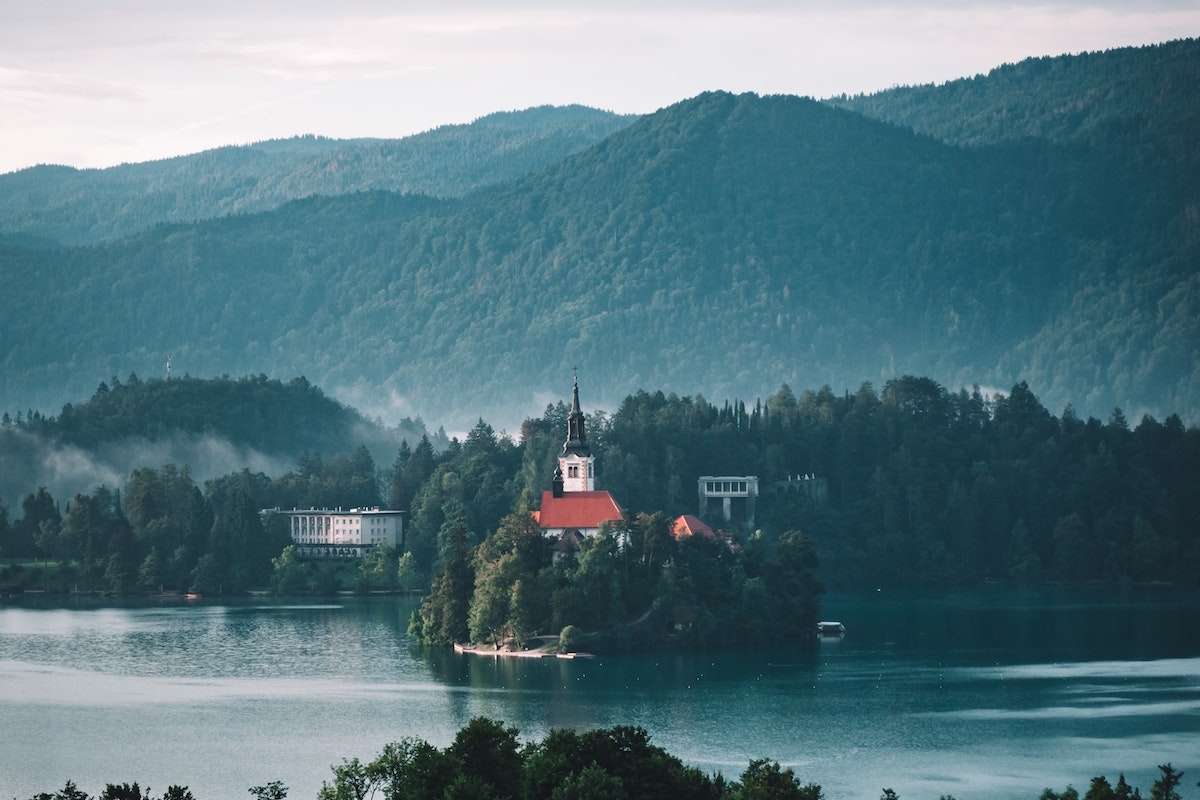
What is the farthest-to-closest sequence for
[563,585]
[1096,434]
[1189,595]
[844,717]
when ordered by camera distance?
[1096,434]
[1189,595]
[563,585]
[844,717]

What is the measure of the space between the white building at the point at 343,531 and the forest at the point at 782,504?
1.93 meters

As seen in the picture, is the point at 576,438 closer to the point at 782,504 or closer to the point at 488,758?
the point at 782,504

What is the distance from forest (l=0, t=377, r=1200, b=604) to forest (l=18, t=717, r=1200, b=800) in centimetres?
9327

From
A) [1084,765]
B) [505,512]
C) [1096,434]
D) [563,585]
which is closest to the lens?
[1084,765]

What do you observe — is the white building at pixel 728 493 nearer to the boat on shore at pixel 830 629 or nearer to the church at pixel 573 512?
the church at pixel 573 512

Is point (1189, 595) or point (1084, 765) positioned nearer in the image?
point (1084, 765)

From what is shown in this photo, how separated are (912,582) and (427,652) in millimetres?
60337

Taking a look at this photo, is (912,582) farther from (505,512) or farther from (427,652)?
(427,652)

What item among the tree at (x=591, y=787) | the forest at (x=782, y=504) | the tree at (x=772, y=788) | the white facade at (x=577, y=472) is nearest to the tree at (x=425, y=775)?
the tree at (x=591, y=787)

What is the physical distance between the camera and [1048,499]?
186 m

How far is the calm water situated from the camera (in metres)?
88.2

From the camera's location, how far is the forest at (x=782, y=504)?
6791 inches

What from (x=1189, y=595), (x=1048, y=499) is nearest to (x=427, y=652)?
(x=1189, y=595)

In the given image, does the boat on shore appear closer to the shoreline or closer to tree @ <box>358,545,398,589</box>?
the shoreline
